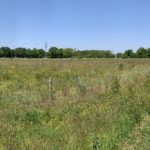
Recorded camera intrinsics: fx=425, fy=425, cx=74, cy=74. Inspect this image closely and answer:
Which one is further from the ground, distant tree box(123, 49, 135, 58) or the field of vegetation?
the field of vegetation

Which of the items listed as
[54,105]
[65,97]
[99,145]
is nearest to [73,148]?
[99,145]

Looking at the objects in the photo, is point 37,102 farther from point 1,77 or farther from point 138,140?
point 1,77

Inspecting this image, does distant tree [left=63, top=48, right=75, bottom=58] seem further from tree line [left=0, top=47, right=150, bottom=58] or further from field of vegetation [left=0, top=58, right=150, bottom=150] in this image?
field of vegetation [left=0, top=58, right=150, bottom=150]

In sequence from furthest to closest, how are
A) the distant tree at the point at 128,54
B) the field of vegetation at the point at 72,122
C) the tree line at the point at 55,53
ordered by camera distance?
the tree line at the point at 55,53
the distant tree at the point at 128,54
the field of vegetation at the point at 72,122

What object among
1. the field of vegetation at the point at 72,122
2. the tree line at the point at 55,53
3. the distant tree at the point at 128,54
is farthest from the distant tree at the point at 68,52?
the field of vegetation at the point at 72,122

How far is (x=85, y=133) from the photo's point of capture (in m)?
8.92

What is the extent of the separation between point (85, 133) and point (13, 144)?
1.68 metres

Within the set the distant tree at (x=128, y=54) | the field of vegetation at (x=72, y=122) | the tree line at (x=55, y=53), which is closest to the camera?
the field of vegetation at (x=72, y=122)

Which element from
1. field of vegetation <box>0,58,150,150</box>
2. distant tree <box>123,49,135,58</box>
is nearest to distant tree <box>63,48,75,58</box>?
distant tree <box>123,49,135,58</box>

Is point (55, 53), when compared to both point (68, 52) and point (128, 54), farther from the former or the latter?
point (128, 54)

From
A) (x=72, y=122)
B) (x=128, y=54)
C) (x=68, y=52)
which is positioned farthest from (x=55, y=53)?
(x=72, y=122)

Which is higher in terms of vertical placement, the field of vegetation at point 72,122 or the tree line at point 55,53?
the field of vegetation at point 72,122

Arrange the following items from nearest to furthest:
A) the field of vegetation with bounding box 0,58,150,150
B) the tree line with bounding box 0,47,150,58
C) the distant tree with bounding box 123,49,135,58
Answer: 1. the field of vegetation with bounding box 0,58,150,150
2. the distant tree with bounding box 123,49,135,58
3. the tree line with bounding box 0,47,150,58

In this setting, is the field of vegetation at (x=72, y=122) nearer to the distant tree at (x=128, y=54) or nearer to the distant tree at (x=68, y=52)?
the distant tree at (x=128, y=54)
